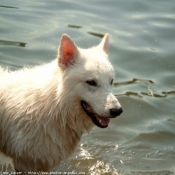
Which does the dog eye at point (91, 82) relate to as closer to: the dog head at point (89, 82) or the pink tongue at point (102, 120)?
the dog head at point (89, 82)

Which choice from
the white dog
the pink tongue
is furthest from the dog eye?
the pink tongue

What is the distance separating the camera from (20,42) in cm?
1106

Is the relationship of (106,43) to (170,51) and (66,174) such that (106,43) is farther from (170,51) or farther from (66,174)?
(170,51)

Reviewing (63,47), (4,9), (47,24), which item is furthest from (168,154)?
(4,9)

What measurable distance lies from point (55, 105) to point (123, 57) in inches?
203

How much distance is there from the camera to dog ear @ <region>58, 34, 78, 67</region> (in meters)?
5.79

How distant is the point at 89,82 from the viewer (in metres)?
5.77

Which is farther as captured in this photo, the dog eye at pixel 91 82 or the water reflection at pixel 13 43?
the water reflection at pixel 13 43

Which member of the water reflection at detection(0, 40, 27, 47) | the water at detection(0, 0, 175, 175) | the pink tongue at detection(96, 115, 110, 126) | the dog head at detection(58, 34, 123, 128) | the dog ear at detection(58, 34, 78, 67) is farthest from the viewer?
the water reflection at detection(0, 40, 27, 47)

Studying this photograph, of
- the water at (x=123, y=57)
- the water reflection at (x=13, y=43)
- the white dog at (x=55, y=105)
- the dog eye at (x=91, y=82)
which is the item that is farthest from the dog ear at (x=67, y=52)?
the water reflection at (x=13, y=43)

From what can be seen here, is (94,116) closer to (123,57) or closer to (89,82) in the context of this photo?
(89,82)

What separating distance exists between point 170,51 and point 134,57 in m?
1.04

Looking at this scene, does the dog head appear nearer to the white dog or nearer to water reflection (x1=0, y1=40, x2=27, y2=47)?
the white dog

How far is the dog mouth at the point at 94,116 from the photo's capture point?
5.86m
